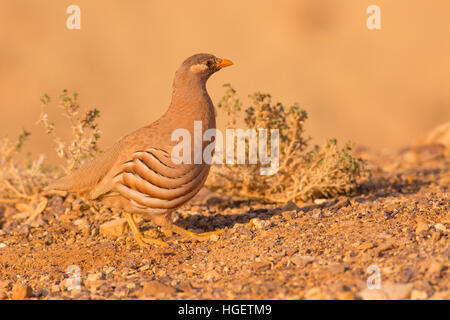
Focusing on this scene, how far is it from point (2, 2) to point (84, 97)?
26.2ft

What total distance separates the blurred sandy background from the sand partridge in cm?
1071

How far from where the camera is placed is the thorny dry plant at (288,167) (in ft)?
27.6

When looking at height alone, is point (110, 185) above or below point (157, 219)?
above

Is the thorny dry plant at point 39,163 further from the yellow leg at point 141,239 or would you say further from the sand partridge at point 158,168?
the yellow leg at point 141,239

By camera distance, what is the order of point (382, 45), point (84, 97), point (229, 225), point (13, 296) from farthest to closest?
1. point (382, 45)
2. point (84, 97)
3. point (229, 225)
4. point (13, 296)

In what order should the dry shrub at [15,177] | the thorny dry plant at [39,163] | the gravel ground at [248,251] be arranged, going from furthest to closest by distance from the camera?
the dry shrub at [15,177] < the thorny dry plant at [39,163] < the gravel ground at [248,251]

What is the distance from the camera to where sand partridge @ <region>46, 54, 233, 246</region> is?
6.54 m

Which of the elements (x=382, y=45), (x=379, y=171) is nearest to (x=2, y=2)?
(x=382, y=45)

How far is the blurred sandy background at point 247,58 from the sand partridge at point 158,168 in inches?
422

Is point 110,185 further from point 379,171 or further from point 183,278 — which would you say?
point 379,171

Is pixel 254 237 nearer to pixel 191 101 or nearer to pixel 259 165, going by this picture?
→ pixel 191 101

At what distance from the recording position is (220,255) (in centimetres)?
625

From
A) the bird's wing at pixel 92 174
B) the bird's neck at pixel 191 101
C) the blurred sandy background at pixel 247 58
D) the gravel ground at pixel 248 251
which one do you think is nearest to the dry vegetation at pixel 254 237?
the gravel ground at pixel 248 251

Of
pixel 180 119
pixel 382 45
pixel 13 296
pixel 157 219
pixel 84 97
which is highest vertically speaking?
pixel 382 45
